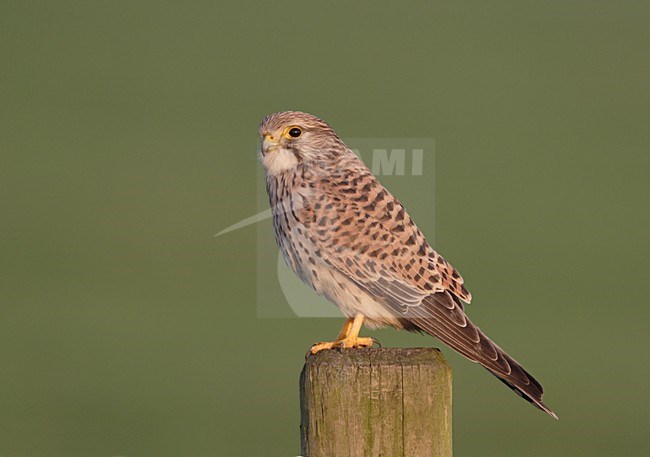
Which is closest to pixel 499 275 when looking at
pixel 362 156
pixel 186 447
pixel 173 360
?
pixel 173 360

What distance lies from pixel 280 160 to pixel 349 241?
0.44 m

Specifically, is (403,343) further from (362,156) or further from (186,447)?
(362,156)

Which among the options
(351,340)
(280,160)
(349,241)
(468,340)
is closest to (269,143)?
(280,160)

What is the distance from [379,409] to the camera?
3.62 m

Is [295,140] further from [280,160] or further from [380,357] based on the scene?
[380,357]

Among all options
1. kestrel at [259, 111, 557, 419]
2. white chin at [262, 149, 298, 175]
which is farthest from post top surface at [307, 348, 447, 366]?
white chin at [262, 149, 298, 175]

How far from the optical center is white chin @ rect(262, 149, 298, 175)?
508cm

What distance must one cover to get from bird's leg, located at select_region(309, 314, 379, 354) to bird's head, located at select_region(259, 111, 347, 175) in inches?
25.5

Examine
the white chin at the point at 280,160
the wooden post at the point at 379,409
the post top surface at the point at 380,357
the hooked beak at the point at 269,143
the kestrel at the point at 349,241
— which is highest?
the hooked beak at the point at 269,143

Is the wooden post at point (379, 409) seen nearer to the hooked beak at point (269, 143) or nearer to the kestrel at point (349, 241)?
the kestrel at point (349, 241)

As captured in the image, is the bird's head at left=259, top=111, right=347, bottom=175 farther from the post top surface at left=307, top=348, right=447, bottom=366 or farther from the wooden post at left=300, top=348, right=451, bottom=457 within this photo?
the wooden post at left=300, top=348, right=451, bottom=457

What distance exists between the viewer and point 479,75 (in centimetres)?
1812

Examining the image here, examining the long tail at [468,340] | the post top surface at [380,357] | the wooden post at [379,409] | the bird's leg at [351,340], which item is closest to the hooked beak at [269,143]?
the bird's leg at [351,340]

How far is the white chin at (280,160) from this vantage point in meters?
5.08
